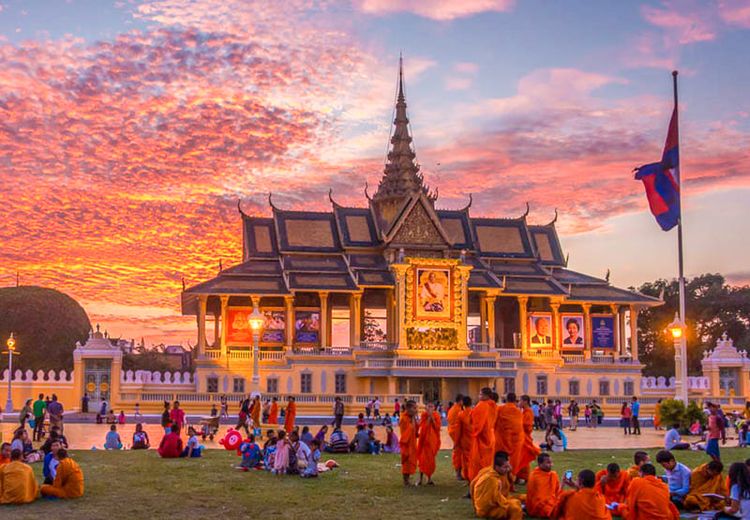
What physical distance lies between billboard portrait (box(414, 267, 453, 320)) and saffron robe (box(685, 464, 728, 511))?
142 ft

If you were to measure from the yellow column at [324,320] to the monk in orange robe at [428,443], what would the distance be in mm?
39727

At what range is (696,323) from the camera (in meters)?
81.9

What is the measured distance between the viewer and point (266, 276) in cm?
5881

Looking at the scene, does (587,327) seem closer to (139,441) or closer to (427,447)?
(139,441)

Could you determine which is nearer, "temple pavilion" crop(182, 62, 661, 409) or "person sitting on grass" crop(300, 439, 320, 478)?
"person sitting on grass" crop(300, 439, 320, 478)

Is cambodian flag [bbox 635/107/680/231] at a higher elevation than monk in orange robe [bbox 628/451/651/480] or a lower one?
higher

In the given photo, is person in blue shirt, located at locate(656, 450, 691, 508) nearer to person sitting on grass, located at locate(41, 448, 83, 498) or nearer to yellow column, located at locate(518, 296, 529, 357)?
person sitting on grass, located at locate(41, 448, 83, 498)

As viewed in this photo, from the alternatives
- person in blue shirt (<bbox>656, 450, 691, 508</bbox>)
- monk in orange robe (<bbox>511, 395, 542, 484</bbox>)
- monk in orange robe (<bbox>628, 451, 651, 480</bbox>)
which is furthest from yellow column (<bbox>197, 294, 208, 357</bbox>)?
person in blue shirt (<bbox>656, 450, 691, 508</bbox>)

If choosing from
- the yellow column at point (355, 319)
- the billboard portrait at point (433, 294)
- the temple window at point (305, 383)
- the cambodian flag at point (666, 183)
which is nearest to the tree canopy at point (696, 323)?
the billboard portrait at point (433, 294)

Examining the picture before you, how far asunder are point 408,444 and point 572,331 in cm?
4508

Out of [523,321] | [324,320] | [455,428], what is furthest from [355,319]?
[455,428]

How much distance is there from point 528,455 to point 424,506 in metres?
2.82

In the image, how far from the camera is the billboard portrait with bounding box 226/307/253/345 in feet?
187

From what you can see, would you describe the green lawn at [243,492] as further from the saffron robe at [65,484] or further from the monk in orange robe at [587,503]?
the monk in orange robe at [587,503]
